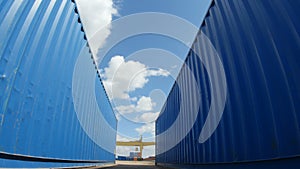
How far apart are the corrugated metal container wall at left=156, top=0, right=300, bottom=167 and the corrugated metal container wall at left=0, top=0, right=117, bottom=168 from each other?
326 cm

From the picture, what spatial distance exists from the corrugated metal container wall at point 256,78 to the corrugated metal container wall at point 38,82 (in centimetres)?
326

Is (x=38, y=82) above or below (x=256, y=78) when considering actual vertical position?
above

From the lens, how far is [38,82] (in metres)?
3.74

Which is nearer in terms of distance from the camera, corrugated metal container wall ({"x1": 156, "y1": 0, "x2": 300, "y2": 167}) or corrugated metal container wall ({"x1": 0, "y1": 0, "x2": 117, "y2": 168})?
corrugated metal container wall ({"x1": 156, "y1": 0, "x2": 300, "y2": 167})

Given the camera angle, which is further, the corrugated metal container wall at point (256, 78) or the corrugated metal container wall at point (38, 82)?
the corrugated metal container wall at point (38, 82)

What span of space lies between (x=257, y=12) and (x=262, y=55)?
0.60 metres

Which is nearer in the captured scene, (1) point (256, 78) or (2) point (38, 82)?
(1) point (256, 78)

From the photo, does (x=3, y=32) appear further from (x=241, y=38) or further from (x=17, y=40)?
(x=241, y=38)

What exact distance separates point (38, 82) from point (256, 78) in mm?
Result: 3449

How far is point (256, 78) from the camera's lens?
9.82 ft

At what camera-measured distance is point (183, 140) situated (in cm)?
742

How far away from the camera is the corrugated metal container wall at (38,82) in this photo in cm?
292

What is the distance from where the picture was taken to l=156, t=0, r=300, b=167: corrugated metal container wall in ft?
7.74

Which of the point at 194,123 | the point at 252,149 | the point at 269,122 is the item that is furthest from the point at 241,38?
the point at 194,123
